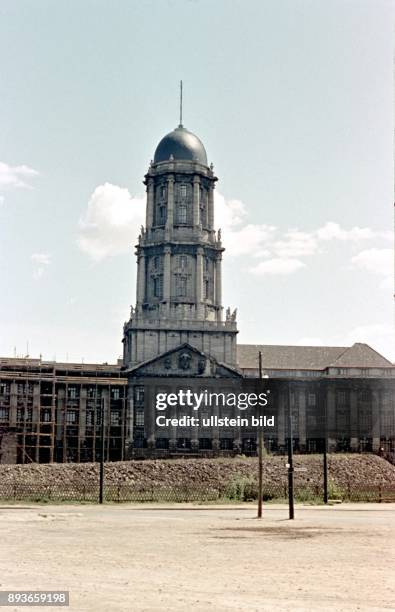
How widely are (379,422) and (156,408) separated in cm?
2570

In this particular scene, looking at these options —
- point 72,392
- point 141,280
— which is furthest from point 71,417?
point 141,280

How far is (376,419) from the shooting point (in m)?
98.4

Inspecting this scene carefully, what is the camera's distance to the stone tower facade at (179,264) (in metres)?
97.4

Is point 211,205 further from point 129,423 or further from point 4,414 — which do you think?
point 4,414

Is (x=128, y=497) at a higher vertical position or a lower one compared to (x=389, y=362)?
lower

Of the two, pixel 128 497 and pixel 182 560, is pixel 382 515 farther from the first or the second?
pixel 182 560

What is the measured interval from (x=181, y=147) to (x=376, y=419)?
3988cm

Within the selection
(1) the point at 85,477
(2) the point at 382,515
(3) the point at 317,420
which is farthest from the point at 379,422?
(2) the point at 382,515

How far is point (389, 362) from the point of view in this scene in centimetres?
10662

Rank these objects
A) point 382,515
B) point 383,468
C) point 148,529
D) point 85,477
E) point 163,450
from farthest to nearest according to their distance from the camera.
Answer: point 163,450 < point 383,468 < point 85,477 < point 382,515 < point 148,529

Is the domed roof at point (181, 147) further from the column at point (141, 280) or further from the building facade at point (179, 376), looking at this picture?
the column at point (141, 280)

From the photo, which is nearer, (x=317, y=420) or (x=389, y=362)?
(x=317, y=420)

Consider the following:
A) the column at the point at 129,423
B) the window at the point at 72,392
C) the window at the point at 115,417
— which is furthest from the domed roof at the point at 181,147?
the window at the point at 115,417

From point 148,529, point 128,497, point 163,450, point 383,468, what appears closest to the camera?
point 148,529
